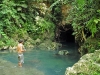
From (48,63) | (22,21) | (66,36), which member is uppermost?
(22,21)

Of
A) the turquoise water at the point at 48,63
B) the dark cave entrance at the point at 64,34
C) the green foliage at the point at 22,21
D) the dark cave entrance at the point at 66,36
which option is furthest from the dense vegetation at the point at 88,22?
the dark cave entrance at the point at 66,36

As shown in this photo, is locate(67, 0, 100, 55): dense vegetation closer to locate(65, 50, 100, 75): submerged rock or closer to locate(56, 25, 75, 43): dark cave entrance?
locate(65, 50, 100, 75): submerged rock

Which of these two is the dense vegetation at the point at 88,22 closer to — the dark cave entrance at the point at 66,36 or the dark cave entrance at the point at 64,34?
the dark cave entrance at the point at 64,34

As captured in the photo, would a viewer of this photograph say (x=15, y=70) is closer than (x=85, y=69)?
No

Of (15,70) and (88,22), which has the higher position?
(88,22)

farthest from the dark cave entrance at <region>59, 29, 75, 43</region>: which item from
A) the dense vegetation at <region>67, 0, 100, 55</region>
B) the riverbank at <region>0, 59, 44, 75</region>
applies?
the riverbank at <region>0, 59, 44, 75</region>

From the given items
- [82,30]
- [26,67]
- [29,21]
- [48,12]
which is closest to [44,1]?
[48,12]

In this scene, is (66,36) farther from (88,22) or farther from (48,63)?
(88,22)

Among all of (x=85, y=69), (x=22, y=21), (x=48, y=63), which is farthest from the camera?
(x=22, y=21)

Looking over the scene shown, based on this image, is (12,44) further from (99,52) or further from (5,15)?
(99,52)

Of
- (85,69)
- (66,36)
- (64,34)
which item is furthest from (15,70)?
(66,36)

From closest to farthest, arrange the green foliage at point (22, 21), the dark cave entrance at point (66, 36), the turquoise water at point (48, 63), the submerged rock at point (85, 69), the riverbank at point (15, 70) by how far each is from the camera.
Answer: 1. the submerged rock at point (85, 69)
2. the riverbank at point (15, 70)
3. the turquoise water at point (48, 63)
4. the green foliage at point (22, 21)
5. the dark cave entrance at point (66, 36)

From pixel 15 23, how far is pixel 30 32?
5.17 feet

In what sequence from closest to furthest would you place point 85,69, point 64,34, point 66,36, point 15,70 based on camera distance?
point 85,69, point 15,70, point 64,34, point 66,36
